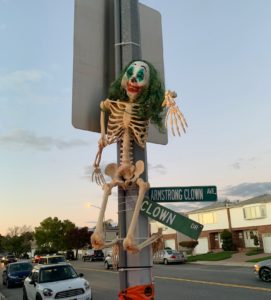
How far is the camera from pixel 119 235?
3.20m

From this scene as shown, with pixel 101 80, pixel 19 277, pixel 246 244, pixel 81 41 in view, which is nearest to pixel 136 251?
pixel 101 80

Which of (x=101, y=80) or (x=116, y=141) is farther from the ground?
(x=101, y=80)

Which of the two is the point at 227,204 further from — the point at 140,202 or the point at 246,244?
the point at 140,202

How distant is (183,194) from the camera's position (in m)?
3.39

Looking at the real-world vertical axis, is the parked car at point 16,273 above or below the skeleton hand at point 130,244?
below

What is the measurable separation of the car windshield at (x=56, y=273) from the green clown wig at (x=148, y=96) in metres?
11.7

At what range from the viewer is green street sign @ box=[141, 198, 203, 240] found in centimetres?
302

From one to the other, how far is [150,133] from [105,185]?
80cm

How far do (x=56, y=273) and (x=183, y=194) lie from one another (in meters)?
12.0

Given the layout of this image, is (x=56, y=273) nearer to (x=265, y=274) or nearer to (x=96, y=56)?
(x=265, y=274)

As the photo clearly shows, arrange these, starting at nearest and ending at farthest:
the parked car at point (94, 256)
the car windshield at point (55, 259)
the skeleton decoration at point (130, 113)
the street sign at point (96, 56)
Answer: the skeleton decoration at point (130, 113) → the street sign at point (96, 56) → the car windshield at point (55, 259) → the parked car at point (94, 256)

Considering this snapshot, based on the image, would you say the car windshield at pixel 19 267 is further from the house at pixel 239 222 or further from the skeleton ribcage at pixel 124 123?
the house at pixel 239 222

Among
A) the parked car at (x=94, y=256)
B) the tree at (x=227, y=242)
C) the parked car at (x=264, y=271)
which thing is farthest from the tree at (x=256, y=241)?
the parked car at (x=264, y=271)

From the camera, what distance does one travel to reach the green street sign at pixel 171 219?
9.89 ft
